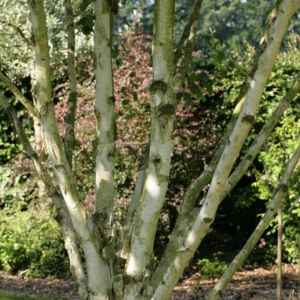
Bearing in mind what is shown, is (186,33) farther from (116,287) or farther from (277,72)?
(277,72)

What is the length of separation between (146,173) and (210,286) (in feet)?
13.8

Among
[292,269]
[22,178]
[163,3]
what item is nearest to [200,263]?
[292,269]

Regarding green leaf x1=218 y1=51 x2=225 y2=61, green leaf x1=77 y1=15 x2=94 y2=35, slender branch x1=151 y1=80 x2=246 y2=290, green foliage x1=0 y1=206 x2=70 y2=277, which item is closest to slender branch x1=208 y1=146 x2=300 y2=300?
slender branch x1=151 y1=80 x2=246 y2=290

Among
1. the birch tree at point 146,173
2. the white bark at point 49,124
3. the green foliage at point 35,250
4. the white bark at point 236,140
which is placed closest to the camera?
the white bark at point 236,140

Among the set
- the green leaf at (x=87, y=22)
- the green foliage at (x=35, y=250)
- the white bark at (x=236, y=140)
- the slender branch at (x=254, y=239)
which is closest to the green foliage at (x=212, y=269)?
the green foliage at (x=35, y=250)

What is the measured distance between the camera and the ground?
558cm

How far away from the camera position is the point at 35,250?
695cm

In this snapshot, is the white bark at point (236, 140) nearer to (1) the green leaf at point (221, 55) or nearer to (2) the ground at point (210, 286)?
(1) the green leaf at point (221, 55)

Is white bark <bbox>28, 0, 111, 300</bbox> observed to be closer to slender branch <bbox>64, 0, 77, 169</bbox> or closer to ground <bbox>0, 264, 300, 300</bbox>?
slender branch <bbox>64, 0, 77, 169</bbox>

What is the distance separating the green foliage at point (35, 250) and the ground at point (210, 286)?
0.54 feet

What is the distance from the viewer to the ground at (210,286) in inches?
220

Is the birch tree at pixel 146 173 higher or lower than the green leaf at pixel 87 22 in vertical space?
lower

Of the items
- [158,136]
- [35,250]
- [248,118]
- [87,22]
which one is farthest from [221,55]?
[35,250]

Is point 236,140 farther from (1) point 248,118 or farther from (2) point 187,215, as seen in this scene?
(2) point 187,215
